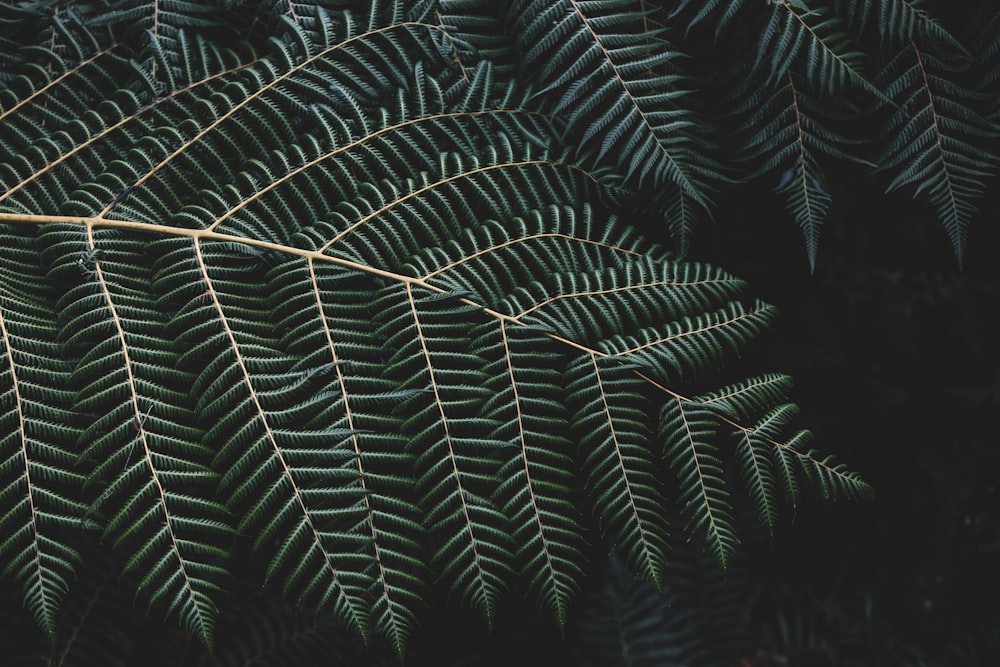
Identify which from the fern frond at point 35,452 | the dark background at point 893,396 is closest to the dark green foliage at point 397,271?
the fern frond at point 35,452

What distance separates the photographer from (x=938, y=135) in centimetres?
159

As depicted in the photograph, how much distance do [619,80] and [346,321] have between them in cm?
82

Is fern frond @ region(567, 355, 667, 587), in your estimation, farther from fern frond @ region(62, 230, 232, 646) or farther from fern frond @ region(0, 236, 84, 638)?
fern frond @ region(0, 236, 84, 638)

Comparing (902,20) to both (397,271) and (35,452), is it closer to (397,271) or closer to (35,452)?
(397,271)

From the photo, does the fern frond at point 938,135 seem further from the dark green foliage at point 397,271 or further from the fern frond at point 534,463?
the fern frond at point 534,463

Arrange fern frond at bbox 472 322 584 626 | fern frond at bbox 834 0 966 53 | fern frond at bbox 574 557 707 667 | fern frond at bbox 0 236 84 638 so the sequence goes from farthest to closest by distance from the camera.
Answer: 1. fern frond at bbox 574 557 707 667
2. fern frond at bbox 834 0 966 53
3. fern frond at bbox 472 322 584 626
4. fern frond at bbox 0 236 84 638

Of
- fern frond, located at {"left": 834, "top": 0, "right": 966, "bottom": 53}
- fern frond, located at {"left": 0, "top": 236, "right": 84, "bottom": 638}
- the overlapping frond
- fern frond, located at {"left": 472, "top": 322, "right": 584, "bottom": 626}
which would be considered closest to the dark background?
fern frond, located at {"left": 834, "top": 0, "right": 966, "bottom": 53}

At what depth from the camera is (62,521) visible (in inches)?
51.8

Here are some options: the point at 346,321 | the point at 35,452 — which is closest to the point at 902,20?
the point at 346,321

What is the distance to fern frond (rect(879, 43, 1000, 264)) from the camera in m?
1.57

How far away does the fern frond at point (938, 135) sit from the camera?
157 cm

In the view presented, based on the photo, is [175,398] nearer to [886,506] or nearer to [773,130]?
[773,130]

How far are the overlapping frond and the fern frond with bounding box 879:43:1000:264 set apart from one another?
1.59ft

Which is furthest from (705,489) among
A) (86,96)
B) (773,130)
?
(86,96)
